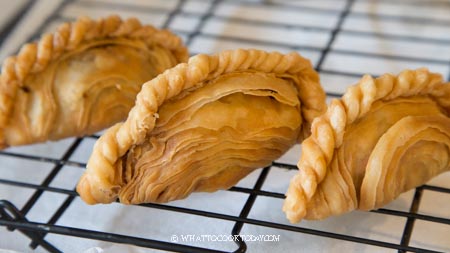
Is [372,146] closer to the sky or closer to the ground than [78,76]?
closer to the ground

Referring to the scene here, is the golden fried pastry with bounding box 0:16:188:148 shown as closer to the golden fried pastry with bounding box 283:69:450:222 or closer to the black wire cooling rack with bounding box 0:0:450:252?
the black wire cooling rack with bounding box 0:0:450:252

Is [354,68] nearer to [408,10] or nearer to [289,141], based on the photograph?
[408,10]

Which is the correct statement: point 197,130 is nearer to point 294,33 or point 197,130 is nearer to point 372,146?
point 372,146

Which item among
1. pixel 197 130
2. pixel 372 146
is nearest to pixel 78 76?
pixel 197 130

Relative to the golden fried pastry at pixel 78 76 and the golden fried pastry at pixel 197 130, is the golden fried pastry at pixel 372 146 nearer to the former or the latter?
the golden fried pastry at pixel 197 130

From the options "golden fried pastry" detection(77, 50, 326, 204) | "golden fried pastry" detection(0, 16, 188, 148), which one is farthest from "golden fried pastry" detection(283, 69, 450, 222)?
"golden fried pastry" detection(0, 16, 188, 148)

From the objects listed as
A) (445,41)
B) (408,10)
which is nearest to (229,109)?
(445,41)
